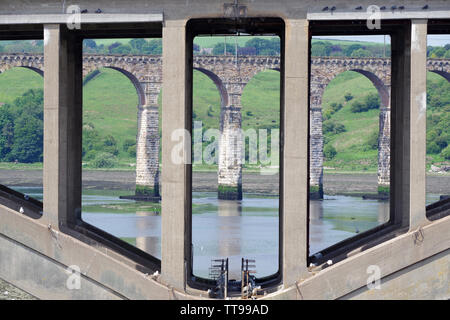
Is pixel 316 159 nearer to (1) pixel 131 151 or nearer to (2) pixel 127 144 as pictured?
(1) pixel 131 151

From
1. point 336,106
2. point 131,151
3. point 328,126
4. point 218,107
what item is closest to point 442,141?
point 328,126

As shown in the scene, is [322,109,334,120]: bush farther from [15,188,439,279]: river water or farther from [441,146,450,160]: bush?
[15,188,439,279]: river water

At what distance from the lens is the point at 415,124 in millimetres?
21047

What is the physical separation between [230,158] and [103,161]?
46.8 m

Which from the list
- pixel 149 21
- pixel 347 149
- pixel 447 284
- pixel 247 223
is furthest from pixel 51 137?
pixel 347 149

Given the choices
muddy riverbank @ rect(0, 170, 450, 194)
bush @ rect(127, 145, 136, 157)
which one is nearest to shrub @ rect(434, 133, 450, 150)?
muddy riverbank @ rect(0, 170, 450, 194)

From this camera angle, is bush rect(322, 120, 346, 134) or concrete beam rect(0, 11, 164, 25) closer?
concrete beam rect(0, 11, 164, 25)

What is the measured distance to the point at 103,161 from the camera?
419 feet

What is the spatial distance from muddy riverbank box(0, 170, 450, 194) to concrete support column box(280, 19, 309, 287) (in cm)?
7504

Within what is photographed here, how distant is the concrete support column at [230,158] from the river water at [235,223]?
63.8 inches

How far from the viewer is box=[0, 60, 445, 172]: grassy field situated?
129m

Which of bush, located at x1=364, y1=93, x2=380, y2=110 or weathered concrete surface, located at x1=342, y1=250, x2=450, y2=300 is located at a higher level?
bush, located at x1=364, y1=93, x2=380, y2=110

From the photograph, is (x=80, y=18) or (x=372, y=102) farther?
(x=372, y=102)

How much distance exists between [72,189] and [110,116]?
129072mm
